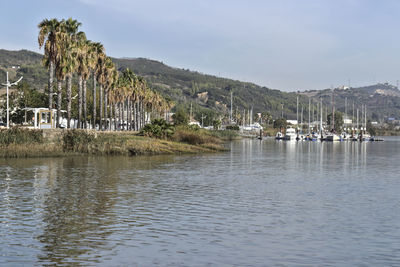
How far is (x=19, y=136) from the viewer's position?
5831 centimetres

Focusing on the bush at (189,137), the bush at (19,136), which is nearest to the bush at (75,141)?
the bush at (19,136)

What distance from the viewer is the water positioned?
16.5 m

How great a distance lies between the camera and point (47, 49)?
6500 centimetres

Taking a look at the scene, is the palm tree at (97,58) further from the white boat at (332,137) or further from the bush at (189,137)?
the white boat at (332,137)

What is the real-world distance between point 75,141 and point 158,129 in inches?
735

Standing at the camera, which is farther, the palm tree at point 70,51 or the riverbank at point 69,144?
the palm tree at point 70,51

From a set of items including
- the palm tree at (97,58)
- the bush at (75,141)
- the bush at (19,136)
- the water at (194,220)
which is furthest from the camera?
the palm tree at (97,58)

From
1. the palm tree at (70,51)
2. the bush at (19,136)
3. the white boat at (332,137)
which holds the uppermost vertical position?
the palm tree at (70,51)

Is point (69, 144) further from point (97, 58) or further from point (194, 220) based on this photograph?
point (194, 220)

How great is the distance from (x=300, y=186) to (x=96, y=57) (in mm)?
48449

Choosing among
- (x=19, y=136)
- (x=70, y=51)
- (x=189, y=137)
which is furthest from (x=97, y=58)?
(x=19, y=136)

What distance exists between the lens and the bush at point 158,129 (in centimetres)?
7861

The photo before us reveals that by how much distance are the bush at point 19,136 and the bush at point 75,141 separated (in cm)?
289

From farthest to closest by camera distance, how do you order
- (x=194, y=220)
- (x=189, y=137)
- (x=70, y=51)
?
(x=189, y=137) < (x=70, y=51) < (x=194, y=220)
